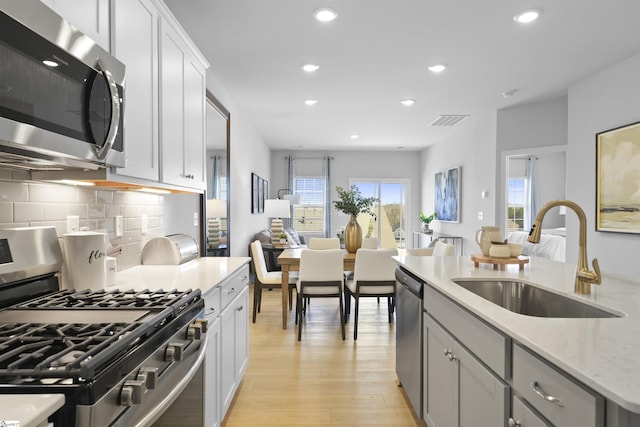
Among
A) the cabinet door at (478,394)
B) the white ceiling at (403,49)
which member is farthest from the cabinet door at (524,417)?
the white ceiling at (403,49)

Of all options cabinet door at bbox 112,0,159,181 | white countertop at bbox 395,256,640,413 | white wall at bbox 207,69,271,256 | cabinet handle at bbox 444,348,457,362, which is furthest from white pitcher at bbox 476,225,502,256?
white wall at bbox 207,69,271,256

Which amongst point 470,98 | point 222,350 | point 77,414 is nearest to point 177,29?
point 222,350

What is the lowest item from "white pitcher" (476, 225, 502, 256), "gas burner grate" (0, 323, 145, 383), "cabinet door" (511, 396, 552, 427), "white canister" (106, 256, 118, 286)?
"cabinet door" (511, 396, 552, 427)

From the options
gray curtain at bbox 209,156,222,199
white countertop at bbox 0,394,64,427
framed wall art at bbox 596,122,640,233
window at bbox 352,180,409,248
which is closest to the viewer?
white countertop at bbox 0,394,64,427

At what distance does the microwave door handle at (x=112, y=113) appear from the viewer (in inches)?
54.7

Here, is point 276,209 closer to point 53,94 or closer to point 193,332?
point 193,332

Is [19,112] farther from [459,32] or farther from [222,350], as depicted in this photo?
[459,32]

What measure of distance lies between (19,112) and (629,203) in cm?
455

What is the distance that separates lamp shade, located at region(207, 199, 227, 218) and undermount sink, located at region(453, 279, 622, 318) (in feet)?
8.96

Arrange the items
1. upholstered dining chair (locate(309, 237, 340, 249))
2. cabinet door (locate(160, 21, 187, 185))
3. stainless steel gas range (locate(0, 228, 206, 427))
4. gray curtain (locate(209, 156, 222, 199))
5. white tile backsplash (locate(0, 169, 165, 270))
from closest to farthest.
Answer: stainless steel gas range (locate(0, 228, 206, 427))
white tile backsplash (locate(0, 169, 165, 270))
cabinet door (locate(160, 21, 187, 185))
gray curtain (locate(209, 156, 222, 199))
upholstered dining chair (locate(309, 237, 340, 249))

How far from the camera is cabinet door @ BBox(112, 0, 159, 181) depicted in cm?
167

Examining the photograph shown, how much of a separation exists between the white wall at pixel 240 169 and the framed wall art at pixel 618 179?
13.3 feet

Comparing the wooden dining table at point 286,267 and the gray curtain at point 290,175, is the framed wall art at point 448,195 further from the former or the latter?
the wooden dining table at point 286,267

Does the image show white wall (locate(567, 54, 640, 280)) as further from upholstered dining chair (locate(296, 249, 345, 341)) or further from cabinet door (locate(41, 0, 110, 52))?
cabinet door (locate(41, 0, 110, 52))
